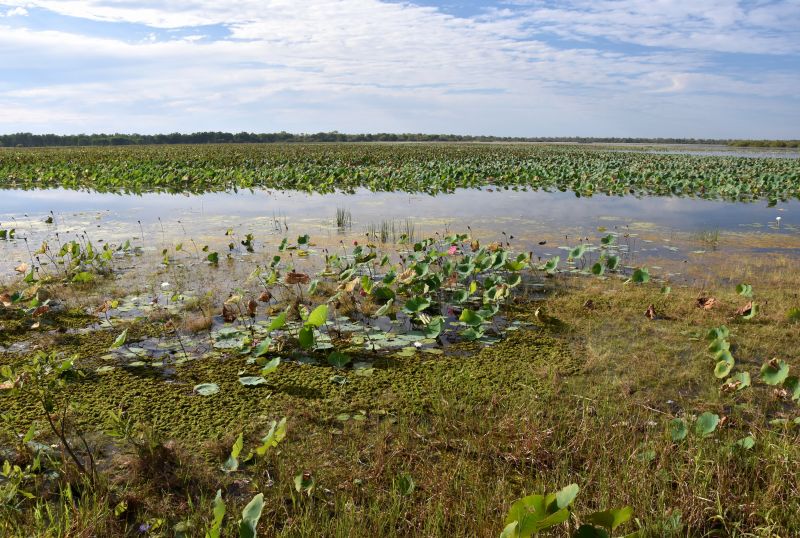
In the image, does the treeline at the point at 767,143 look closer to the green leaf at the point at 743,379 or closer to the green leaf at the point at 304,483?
the green leaf at the point at 743,379

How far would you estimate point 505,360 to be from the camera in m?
3.47

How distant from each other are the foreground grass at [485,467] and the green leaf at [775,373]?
0.41ft

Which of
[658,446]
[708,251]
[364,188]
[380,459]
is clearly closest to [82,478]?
[380,459]

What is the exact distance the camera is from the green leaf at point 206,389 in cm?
295

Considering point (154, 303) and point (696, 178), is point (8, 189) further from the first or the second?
point (696, 178)

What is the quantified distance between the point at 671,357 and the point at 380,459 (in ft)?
7.49

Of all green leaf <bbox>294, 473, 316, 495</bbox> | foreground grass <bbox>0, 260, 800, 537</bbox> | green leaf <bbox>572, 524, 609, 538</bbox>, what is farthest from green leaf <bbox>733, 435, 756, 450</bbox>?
green leaf <bbox>294, 473, 316, 495</bbox>

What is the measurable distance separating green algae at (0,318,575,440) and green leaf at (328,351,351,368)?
53 mm

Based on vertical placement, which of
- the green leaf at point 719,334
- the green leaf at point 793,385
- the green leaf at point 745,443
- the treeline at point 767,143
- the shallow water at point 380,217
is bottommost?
the green leaf at point 745,443

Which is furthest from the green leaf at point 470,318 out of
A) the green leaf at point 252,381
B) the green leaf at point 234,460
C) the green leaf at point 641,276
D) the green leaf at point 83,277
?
the green leaf at point 83,277

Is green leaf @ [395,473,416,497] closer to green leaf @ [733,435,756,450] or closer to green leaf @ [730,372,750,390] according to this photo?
green leaf @ [733,435,756,450]

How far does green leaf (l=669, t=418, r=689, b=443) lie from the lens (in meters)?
2.35

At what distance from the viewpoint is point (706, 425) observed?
2367mm

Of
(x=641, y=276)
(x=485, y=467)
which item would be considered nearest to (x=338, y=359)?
(x=485, y=467)
